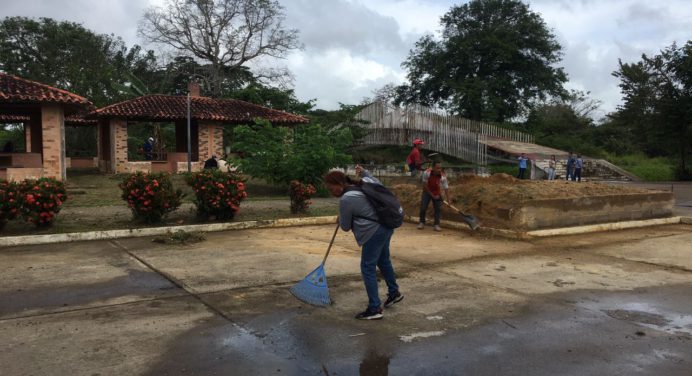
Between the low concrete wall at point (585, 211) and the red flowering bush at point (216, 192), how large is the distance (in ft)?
16.6

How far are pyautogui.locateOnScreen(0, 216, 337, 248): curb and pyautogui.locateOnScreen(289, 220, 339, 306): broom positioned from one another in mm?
4634

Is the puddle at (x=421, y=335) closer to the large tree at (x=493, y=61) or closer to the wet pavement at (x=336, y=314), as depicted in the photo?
the wet pavement at (x=336, y=314)

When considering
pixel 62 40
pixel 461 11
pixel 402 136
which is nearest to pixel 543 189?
pixel 402 136

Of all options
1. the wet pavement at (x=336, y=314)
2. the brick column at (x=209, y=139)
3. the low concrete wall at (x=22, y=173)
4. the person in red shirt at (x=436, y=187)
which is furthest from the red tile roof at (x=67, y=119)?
the person in red shirt at (x=436, y=187)

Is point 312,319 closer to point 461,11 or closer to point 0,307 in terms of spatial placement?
point 0,307

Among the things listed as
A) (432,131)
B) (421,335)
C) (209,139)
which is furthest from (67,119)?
(421,335)

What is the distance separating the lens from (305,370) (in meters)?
3.94

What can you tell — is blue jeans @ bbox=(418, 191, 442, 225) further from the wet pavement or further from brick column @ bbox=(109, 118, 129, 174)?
brick column @ bbox=(109, 118, 129, 174)

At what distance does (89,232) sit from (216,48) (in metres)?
31.7

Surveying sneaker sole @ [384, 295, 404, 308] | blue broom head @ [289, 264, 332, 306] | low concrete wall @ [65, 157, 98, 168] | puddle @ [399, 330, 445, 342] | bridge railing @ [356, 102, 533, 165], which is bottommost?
puddle @ [399, 330, 445, 342]

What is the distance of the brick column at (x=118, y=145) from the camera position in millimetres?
24531

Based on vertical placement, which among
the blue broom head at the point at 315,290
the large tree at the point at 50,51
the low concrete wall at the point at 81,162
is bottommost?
the blue broom head at the point at 315,290

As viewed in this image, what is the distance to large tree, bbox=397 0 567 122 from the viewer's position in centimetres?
4228

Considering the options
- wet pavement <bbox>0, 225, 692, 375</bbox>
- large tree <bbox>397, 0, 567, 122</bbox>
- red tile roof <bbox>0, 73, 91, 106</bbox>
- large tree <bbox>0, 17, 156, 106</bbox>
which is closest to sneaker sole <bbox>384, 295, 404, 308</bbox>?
wet pavement <bbox>0, 225, 692, 375</bbox>
